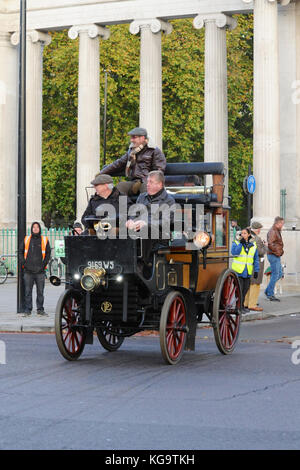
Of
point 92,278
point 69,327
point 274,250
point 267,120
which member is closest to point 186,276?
point 92,278

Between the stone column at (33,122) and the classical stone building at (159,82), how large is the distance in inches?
1.4

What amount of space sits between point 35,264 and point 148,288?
7314mm

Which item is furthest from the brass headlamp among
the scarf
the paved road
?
the scarf

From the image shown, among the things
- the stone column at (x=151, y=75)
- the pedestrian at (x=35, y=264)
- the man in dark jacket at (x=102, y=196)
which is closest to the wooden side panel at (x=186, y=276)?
the man in dark jacket at (x=102, y=196)

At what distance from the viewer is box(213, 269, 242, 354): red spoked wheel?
11.6m

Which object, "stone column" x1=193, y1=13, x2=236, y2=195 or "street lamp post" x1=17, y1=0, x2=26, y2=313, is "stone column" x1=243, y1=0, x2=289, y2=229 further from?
"street lamp post" x1=17, y1=0, x2=26, y2=313

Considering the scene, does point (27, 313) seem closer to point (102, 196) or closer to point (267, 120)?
point (102, 196)

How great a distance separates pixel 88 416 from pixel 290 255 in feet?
66.8

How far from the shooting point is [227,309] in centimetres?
1198

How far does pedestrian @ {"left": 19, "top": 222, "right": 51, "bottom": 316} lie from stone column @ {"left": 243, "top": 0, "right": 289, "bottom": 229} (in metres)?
11.3

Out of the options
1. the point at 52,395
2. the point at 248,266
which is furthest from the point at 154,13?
the point at 52,395

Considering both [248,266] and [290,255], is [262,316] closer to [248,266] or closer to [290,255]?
[248,266]

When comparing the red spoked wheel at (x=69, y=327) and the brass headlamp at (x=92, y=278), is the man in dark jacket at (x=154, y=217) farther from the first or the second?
the red spoked wheel at (x=69, y=327)

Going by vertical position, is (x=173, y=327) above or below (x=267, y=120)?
below
